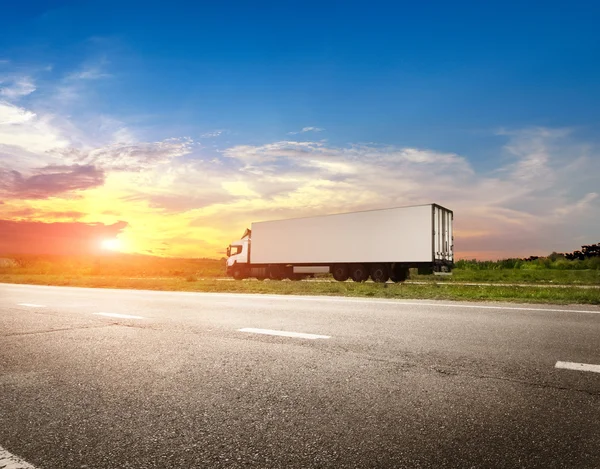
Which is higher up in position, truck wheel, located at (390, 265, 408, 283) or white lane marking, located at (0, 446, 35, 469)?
truck wheel, located at (390, 265, 408, 283)

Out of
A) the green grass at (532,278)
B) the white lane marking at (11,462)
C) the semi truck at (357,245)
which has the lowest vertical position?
the white lane marking at (11,462)

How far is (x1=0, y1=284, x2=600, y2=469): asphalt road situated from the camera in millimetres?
2893

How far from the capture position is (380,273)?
2948 centimetres

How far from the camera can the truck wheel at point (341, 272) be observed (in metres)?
31.3

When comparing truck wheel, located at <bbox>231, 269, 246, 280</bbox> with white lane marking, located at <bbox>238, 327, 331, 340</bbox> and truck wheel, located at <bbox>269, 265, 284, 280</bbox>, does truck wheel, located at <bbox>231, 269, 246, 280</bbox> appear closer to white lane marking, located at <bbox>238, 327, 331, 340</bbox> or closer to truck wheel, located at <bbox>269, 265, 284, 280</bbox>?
truck wheel, located at <bbox>269, 265, 284, 280</bbox>

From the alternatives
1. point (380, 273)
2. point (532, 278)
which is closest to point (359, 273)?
point (380, 273)

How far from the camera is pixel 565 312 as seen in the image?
410 inches

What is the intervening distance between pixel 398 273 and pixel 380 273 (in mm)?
1031

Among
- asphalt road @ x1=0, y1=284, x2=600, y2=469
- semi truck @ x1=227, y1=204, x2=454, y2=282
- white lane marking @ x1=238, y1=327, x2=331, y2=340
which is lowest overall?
asphalt road @ x1=0, y1=284, x2=600, y2=469

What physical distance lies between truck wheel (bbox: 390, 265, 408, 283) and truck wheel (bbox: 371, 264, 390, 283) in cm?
34

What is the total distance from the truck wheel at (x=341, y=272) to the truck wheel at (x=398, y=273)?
289cm

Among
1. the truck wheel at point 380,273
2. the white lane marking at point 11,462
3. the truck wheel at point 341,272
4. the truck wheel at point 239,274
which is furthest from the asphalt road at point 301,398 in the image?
the truck wheel at point 239,274

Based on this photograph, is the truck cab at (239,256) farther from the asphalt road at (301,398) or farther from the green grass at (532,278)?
the asphalt road at (301,398)

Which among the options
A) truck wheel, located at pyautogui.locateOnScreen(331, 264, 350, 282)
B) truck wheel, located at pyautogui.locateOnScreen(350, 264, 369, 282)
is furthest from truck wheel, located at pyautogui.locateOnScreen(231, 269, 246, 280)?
truck wheel, located at pyautogui.locateOnScreen(350, 264, 369, 282)
